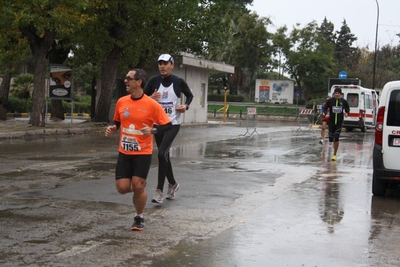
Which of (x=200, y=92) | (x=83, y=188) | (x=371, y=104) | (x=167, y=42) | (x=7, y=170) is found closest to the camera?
(x=83, y=188)

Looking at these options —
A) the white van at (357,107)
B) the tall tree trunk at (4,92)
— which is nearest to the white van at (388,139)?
the tall tree trunk at (4,92)

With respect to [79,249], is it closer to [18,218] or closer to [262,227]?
[18,218]

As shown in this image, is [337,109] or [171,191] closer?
[171,191]

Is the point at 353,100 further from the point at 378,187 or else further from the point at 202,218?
the point at 202,218

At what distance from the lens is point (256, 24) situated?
68750 mm

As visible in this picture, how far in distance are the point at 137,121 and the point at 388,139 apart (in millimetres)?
Result: 5021

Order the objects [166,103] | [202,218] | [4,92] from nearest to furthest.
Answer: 1. [202,218]
2. [166,103]
3. [4,92]

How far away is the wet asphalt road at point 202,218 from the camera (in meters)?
6.07

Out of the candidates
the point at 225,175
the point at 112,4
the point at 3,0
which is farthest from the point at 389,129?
the point at 112,4

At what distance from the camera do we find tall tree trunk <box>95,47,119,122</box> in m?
28.8

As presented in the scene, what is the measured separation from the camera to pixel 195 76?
38.2 m

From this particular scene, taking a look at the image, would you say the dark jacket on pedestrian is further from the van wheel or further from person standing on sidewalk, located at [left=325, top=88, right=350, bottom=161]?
the van wheel

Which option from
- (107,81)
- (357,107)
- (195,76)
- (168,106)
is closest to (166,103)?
(168,106)

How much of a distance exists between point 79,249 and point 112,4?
2102cm
